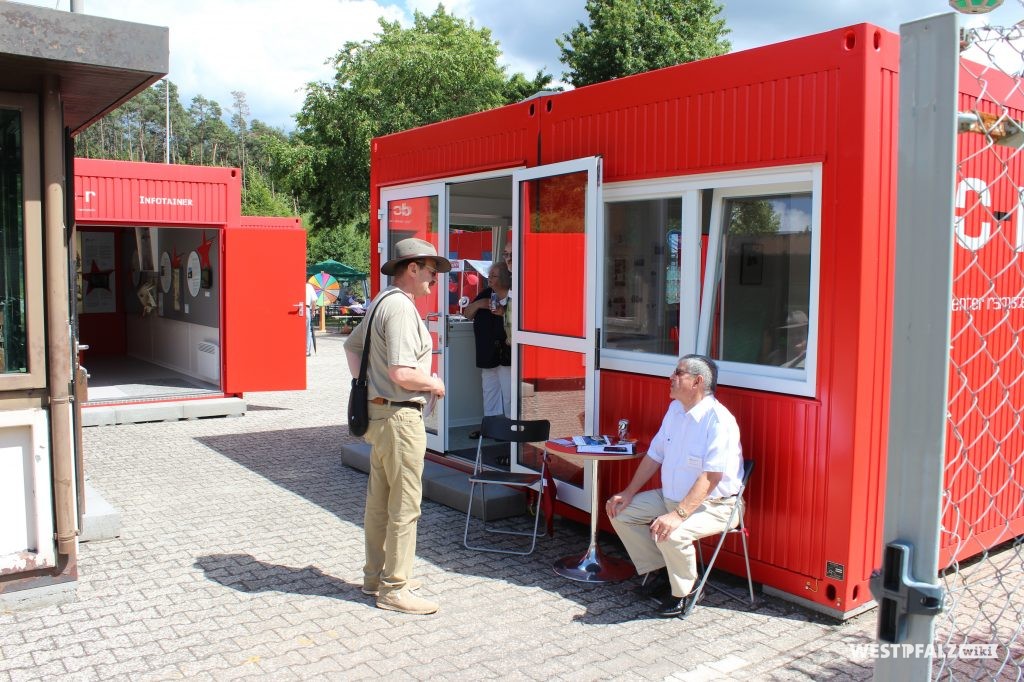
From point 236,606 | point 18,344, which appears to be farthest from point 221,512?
point 18,344

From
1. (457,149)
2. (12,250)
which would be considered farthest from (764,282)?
(12,250)

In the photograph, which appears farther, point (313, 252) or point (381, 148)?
point (313, 252)

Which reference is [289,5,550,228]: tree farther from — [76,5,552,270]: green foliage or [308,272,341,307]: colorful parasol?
[308,272,341,307]: colorful parasol

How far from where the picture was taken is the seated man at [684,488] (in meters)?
4.39

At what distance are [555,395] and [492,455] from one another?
1480 millimetres

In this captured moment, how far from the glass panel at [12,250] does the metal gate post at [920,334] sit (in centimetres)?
421

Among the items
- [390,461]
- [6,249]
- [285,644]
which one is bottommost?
[285,644]

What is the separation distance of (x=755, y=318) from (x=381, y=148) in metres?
4.56

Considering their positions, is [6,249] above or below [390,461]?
above

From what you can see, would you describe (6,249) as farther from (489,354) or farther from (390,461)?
(489,354)

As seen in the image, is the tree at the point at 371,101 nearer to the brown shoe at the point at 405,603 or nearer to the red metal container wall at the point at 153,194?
the red metal container wall at the point at 153,194

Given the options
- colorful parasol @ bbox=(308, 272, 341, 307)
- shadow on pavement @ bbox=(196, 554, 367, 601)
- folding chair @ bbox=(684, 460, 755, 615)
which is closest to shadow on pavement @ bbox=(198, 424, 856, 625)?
shadow on pavement @ bbox=(196, 554, 367, 601)

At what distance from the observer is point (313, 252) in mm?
42969

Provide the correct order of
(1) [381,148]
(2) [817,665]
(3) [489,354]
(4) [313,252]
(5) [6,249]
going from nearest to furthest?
(2) [817,665]
(5) [6,249]
(3) [489,354]
(1) [381,148]
(4) [313,252]
